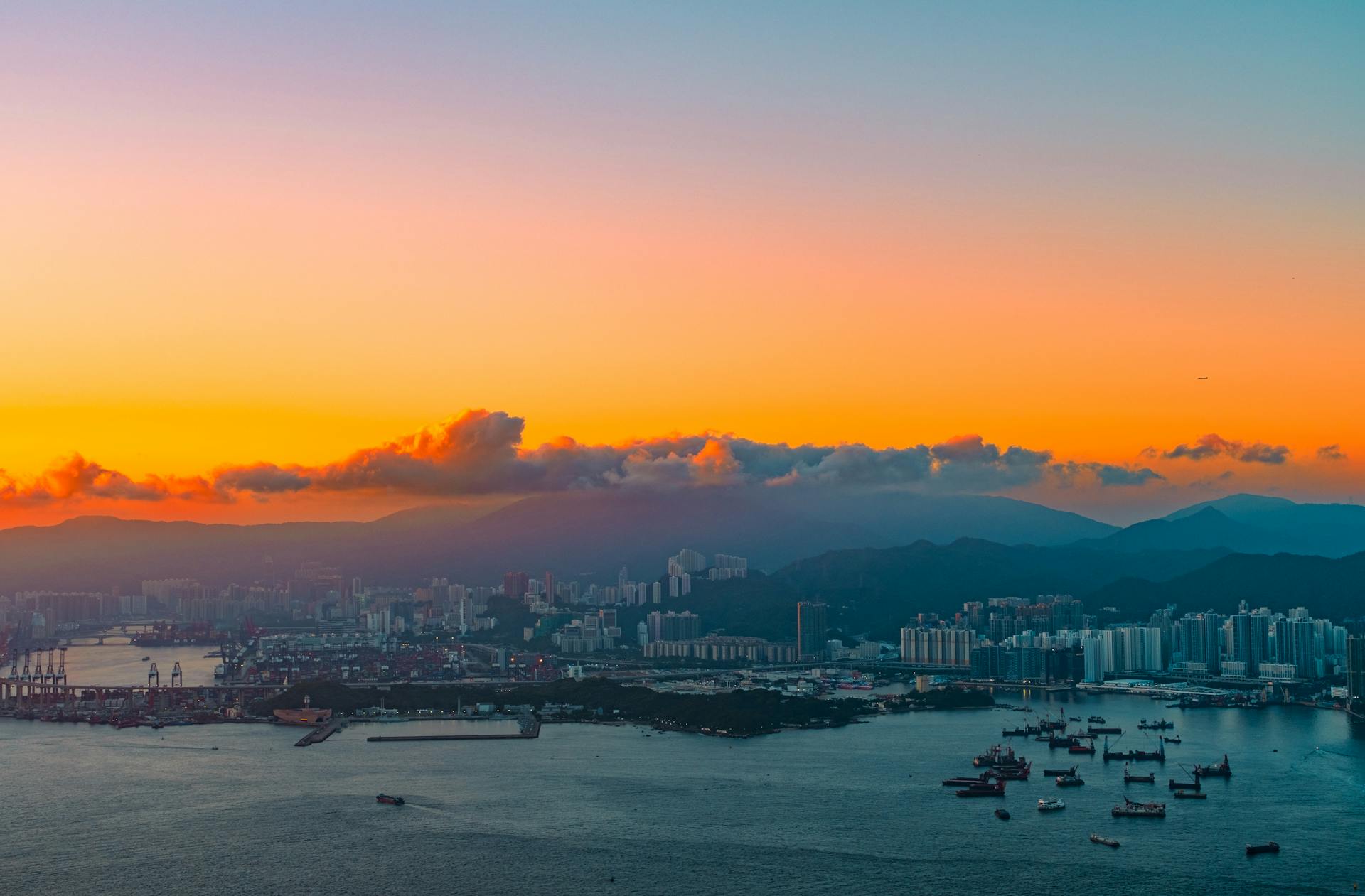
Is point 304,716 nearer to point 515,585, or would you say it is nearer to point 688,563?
point 515,585

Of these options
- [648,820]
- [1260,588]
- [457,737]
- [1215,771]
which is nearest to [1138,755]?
[1215,771]

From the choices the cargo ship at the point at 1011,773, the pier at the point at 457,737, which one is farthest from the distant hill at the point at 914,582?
the cargo ship at the point at 1011,773

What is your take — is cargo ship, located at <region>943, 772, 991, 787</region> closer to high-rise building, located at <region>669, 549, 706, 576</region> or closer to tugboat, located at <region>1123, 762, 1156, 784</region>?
tugboat, located at <region>1123, 762, 1156, 784</region>

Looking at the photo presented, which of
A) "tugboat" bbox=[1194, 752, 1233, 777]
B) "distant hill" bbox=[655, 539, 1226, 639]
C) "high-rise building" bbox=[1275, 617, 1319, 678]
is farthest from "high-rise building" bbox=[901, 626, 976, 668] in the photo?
"tugboat" bbox=[1194, 752, 1233, 777]

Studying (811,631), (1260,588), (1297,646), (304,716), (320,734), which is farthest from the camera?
(1260,588)

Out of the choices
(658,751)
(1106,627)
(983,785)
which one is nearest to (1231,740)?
(983,785)

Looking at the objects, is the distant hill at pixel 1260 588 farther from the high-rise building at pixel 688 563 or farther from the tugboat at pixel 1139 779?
the tugboat at pixel 1139 779
